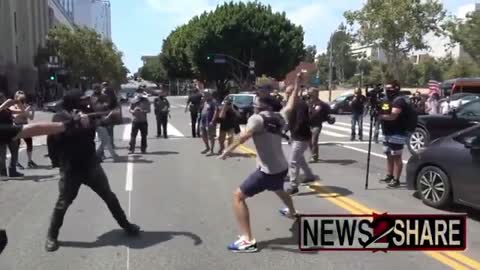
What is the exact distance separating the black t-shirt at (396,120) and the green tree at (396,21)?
41971 millimetres

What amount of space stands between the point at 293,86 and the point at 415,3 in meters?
47.4

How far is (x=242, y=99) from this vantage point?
2862 cm

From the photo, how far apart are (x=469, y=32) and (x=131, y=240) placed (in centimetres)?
6020

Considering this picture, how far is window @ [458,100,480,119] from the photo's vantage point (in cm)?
1452

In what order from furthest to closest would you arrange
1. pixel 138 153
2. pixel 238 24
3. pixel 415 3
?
1. pixel 238 24
2. pixel 415 3
3. pixel 138 153

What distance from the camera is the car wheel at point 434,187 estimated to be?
7.84 meters

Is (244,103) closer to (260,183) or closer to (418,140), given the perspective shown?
(418,140)

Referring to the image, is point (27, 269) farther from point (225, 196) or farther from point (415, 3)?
point (415, 3)

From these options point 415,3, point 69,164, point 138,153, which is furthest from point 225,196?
point 415,3

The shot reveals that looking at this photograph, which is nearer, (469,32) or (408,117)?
(408,117)


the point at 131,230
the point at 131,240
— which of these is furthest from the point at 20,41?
the point at 131,240

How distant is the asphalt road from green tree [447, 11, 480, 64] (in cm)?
5160

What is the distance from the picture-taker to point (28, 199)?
29.4ft

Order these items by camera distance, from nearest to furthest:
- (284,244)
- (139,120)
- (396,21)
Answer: (284,244) < (139,120) < (396,21)
